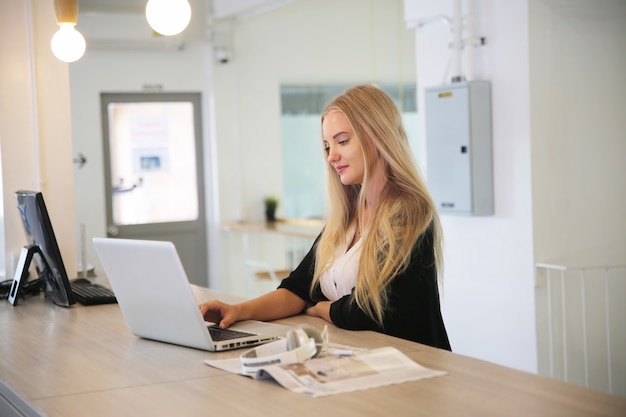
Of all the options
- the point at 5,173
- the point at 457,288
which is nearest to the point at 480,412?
the point at 5,173

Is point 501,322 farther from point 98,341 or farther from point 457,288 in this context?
point 98,341

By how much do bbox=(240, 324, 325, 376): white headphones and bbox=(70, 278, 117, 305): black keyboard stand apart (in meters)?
1.37

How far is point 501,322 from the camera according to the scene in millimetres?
4727

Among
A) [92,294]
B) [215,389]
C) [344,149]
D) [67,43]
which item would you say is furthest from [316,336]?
[67,43]

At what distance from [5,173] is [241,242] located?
434cm

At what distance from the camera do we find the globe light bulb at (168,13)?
9.29ft

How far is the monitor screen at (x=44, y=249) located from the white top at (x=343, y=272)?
3.49 ft

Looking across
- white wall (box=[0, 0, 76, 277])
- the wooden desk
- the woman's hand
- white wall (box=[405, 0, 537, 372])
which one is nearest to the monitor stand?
white wall (box=[0, 0, 76, 277])

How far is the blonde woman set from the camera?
236cm

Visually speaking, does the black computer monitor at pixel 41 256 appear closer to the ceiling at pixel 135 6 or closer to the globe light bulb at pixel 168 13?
the globe light bulb at pixel 168 13

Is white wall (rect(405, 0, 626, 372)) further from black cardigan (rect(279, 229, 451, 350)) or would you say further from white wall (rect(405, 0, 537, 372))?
black cardigan (rect(279, 229, 451, 350))

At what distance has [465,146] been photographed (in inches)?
184

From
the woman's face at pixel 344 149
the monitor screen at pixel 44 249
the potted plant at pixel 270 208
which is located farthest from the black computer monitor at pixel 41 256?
the potted plant at pixel 270 208

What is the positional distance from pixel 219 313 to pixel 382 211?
1.84ft
